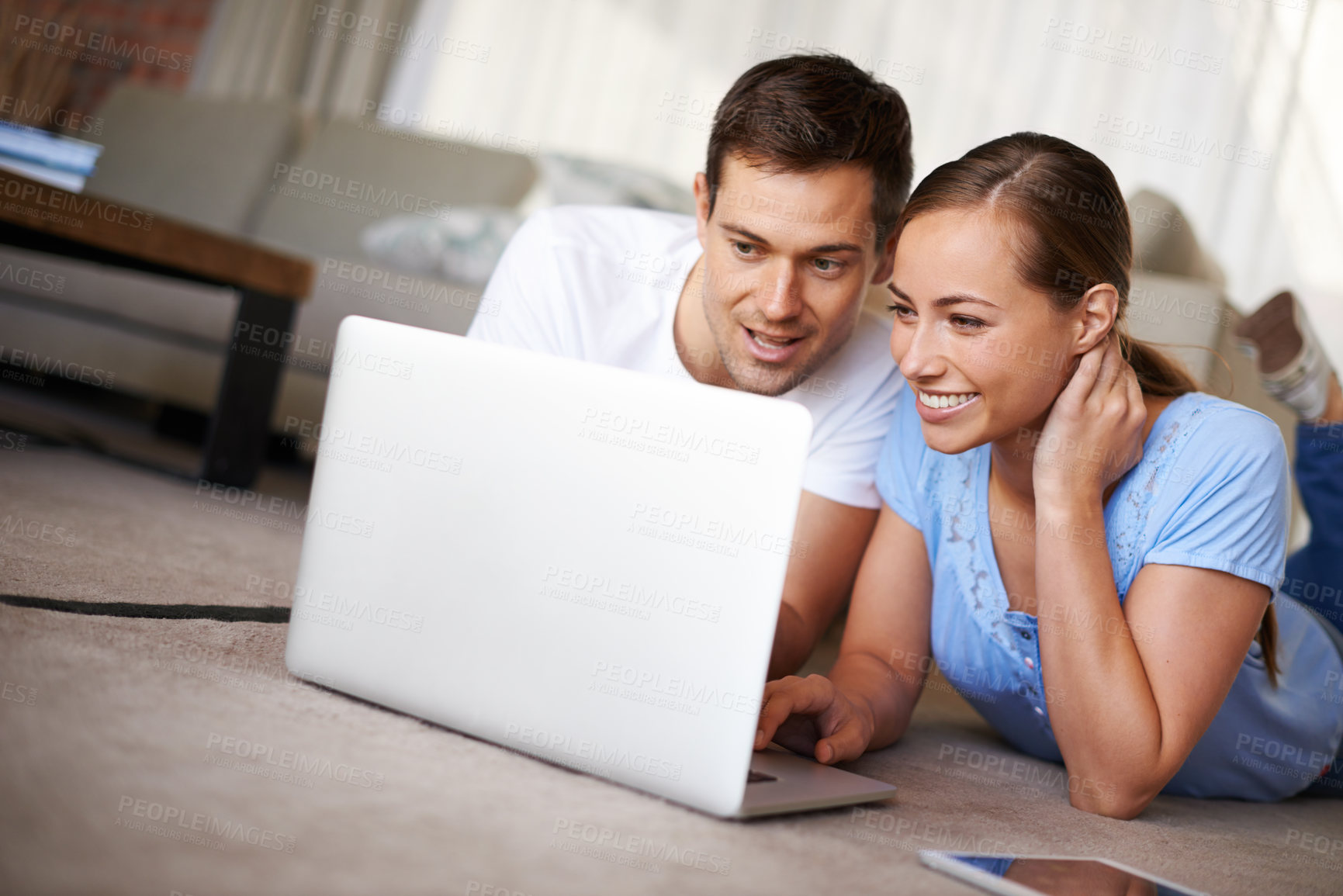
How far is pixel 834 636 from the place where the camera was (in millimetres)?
2271

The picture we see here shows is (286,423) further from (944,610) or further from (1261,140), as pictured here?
(1261,140)

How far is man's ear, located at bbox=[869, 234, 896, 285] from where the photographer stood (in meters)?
1.40

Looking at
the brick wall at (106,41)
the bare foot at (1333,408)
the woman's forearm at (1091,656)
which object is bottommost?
the woman's forearm at (1091,656)

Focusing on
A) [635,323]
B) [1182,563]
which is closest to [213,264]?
[635,323]

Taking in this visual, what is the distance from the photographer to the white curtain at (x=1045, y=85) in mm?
3189

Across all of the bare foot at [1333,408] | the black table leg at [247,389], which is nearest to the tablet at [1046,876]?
the bare foot at [1333,408]

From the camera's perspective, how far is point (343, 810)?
2.34ft

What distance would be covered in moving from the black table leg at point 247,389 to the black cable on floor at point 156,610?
3.33 feet

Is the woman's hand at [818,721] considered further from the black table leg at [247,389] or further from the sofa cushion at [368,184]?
the sofa cushion at [368,184]

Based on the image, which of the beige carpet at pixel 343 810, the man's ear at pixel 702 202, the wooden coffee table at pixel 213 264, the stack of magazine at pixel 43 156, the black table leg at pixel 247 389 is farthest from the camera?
the stack of magazine at pixel 43 156

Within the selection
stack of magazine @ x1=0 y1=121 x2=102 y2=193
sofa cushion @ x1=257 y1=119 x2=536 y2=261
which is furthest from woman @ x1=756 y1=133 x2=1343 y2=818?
sofa cushion @ x1=257 y1=119 x2=536 y2=261

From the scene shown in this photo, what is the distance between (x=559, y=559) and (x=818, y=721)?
1.25ft

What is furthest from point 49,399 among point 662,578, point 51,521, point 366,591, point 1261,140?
point 1261,140

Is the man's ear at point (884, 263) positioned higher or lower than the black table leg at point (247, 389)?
higher
